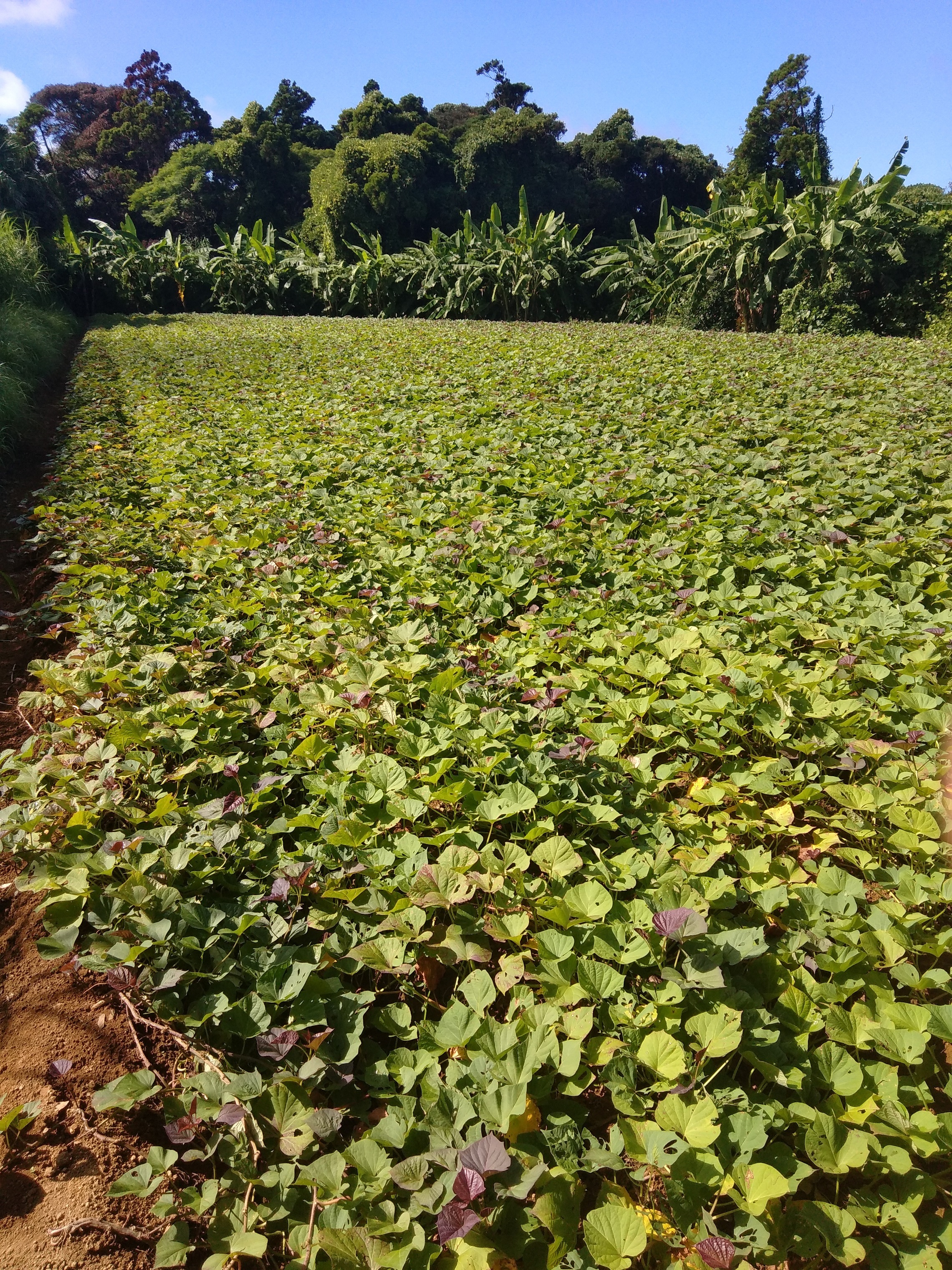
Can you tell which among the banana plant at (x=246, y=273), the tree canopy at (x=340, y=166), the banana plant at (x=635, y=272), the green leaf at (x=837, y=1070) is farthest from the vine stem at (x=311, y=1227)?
the tree canopy at (x=340, y=166)

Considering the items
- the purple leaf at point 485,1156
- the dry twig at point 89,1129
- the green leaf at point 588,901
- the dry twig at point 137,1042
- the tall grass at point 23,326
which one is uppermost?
the tall grass at point 23,326

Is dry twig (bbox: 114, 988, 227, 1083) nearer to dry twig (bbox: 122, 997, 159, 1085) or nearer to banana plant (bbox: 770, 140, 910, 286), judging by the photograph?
dry twig (bbox: 122, 997, 159, 1085)

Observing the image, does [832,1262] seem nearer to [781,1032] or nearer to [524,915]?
[781,1032]

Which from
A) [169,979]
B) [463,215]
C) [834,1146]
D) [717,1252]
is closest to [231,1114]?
[169,979]

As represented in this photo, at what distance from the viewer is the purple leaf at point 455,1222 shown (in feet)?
3.85

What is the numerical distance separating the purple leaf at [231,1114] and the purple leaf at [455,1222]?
0.45 m

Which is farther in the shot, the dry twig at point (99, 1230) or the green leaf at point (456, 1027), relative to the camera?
the green leaf at point (456, 1027)

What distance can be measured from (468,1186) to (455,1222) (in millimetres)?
54

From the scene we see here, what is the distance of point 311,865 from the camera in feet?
6.28

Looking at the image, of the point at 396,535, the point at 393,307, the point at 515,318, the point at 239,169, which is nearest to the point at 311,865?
the point at 396,535

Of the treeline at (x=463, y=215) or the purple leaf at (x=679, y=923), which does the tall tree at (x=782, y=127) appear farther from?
the purple leaf at (x=679, y=923)

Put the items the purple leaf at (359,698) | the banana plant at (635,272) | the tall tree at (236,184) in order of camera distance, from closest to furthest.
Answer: the purple leaf at (359,698) < the banana plant at (635,272) < the tall tree at (236,184)

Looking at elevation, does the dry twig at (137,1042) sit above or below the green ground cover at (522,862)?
below

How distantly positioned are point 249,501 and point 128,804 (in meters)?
3.28
